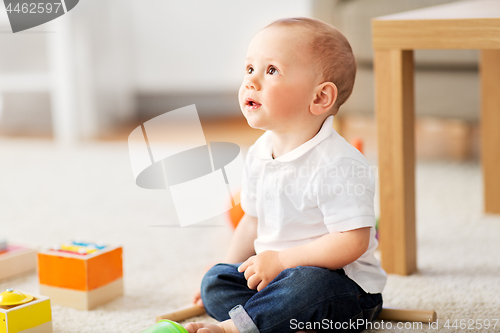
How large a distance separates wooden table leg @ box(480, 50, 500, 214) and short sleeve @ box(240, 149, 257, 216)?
662mm

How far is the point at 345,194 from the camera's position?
0.68m

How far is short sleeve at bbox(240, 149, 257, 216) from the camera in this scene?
790 mm

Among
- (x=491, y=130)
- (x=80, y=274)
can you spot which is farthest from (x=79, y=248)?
(x=491, y=130)

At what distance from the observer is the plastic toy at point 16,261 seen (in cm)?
93

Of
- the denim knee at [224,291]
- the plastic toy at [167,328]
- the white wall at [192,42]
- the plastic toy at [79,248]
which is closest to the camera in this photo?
the plastic toy at [167,328]

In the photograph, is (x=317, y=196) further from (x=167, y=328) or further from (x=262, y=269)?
(x=167, y=328)

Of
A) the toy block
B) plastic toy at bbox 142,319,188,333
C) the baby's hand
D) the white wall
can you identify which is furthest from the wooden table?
the white wall

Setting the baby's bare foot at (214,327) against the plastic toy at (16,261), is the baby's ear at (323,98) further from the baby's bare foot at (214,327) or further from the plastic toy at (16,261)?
the plastic toy at (16,261)

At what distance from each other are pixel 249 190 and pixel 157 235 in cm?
43

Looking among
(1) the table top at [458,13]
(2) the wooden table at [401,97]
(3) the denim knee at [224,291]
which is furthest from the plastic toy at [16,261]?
(1) the table top at [458,13]

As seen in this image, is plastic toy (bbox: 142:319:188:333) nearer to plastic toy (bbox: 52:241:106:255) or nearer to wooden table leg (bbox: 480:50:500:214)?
plastic toy (bbox: 52:241:106:255)

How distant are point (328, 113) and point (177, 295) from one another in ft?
1.18

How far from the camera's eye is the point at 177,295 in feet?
2.87

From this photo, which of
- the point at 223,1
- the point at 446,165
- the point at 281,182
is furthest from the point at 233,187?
the point at 223,1
